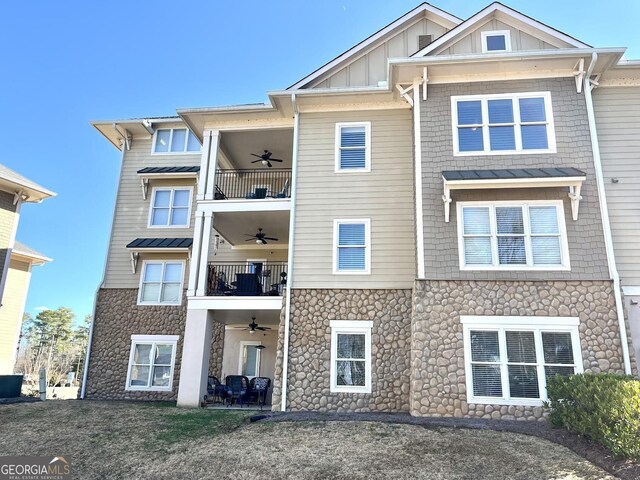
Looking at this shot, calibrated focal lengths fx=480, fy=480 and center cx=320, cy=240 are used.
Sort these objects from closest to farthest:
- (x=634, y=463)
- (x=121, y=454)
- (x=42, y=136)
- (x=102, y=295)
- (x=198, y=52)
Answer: (x=634, y=463)
(x=121, y=454)
(x=102, y=295)
(x=198, y=52)
(x=42, y=136)

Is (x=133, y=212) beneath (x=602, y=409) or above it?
above

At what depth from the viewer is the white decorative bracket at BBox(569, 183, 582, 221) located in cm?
1068

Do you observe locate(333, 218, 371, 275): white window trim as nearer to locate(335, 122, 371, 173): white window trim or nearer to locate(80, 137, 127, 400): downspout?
locate(335, 122, 371, 173): white window trim

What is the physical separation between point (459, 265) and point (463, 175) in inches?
81.9

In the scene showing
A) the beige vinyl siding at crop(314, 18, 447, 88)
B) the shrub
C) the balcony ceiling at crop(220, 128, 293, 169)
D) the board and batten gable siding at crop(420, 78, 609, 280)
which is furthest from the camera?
Answer: the balcony ceiling at crop(220, 128, 293, 169)

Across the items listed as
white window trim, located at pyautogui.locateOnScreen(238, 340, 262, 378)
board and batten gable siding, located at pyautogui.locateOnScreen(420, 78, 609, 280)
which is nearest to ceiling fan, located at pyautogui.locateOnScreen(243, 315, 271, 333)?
white window trim, located at pyautogui.locateOnScreen(238, 340, 262, 378)

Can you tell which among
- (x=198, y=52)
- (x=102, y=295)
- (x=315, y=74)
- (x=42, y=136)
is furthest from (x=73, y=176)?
(x=315, y=74)

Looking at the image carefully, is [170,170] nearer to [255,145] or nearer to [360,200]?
[255,145]

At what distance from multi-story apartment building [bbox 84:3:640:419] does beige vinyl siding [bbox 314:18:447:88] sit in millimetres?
66

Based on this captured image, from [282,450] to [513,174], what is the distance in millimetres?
7633

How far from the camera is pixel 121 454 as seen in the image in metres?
8.08

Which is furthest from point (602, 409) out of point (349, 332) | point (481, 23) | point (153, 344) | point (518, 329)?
point (153, 344)

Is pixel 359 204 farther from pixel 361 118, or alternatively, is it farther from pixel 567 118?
pixel 567 118

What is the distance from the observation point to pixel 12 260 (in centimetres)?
1916
